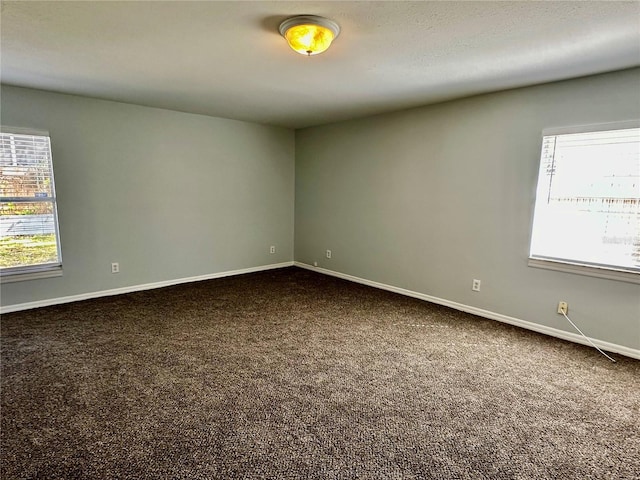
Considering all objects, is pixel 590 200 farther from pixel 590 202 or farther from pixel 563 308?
pixel 563 308

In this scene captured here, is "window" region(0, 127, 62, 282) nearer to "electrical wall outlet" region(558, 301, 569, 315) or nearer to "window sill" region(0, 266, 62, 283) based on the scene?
"window sill" region(0, 266, 62, 283)

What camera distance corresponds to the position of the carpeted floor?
1652mm

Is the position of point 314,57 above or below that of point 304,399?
above

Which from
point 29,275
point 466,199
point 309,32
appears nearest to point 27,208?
point 29,275

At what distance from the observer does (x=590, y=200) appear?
9.45 feet

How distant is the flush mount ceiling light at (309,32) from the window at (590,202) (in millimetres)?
2216

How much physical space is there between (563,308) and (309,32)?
3.08m

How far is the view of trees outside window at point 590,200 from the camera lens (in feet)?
8.80

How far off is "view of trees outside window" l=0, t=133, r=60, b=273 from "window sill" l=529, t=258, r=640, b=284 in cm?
495

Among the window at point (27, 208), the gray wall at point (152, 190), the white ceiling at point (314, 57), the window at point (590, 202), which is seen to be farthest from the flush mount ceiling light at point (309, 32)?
the window at point (27, 208)

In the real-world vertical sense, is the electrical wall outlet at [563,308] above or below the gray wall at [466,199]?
below

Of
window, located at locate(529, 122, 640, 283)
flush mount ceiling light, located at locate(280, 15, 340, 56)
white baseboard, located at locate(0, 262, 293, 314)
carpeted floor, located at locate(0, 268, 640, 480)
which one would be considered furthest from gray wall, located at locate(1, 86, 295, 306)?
window, located at locate(529, 122, 640, 283)

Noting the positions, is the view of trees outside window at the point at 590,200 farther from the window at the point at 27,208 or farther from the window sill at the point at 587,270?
the window at the point at 27,208

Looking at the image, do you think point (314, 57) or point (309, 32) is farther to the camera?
point (314, 57)
